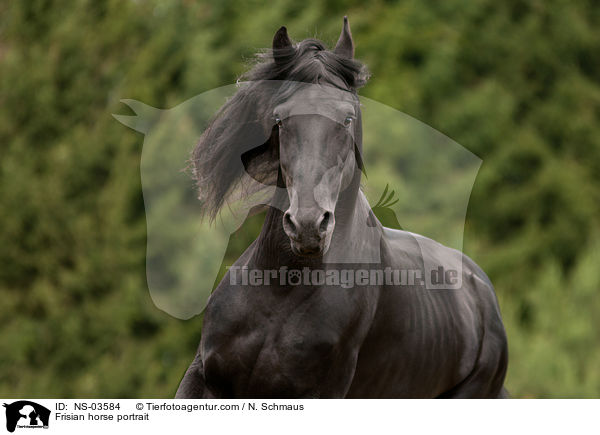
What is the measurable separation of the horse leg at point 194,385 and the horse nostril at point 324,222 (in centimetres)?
102

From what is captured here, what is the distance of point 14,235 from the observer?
11.0 metres

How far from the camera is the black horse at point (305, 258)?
3.08 metres

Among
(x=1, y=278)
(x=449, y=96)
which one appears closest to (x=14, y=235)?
(x=1, y=278)

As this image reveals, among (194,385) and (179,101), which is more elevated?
(179,101)

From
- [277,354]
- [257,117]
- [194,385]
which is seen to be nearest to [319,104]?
[257,117]

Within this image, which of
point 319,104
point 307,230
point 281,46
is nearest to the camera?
point 307,230

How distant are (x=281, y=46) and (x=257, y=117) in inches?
12.5

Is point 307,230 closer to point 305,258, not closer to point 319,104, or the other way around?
point 305,258

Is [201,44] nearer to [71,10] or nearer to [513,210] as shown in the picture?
[71,10]

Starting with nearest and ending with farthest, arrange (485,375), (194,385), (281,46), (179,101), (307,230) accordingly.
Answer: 1. (307,230)
2. (281,46)
3. (194,385)
4. (485,375)
5. (179,101)

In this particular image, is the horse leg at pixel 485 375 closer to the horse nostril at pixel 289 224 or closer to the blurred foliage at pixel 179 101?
the horse nostril at pixel 289 224
